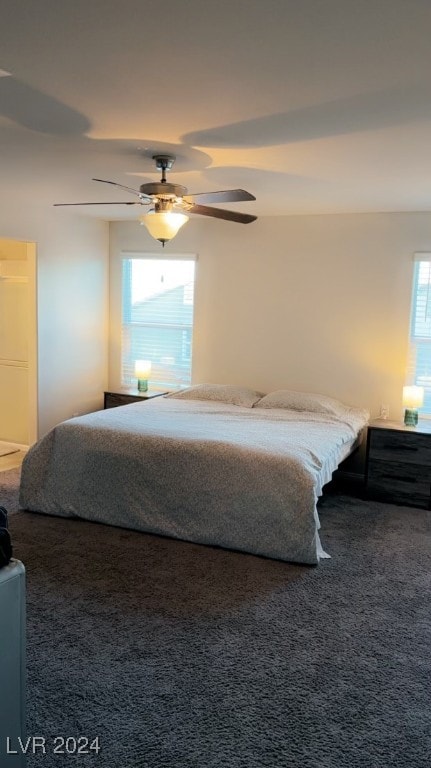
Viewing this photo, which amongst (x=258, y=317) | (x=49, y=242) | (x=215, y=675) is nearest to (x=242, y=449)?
(x=215, y=675)

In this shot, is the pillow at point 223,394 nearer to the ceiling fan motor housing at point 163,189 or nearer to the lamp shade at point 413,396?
the lamp shade at point 413,396

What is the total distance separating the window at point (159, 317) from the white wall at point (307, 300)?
13 centimetres

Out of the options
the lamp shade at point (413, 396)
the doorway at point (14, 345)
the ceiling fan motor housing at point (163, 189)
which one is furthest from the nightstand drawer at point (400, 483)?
the doorway at point (14, 345)

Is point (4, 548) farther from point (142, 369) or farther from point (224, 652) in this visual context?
point (142, 369)

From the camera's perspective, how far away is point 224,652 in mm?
2584

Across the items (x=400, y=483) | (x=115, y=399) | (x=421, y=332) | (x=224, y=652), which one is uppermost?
(x=421, y=332)

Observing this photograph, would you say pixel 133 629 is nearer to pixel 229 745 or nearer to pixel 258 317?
pixel 229 745

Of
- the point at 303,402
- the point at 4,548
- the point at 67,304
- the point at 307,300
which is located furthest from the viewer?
the point at 67,304

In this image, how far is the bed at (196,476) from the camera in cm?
347

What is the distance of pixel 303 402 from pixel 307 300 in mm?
1000

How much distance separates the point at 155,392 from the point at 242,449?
8.32ft

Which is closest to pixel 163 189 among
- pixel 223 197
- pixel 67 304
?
pixel 223 197

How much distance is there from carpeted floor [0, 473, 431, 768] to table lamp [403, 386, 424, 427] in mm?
1233

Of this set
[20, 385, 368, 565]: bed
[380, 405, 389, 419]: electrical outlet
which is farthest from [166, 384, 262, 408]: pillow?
[380, 405, 389, 419]: electrical outlet
